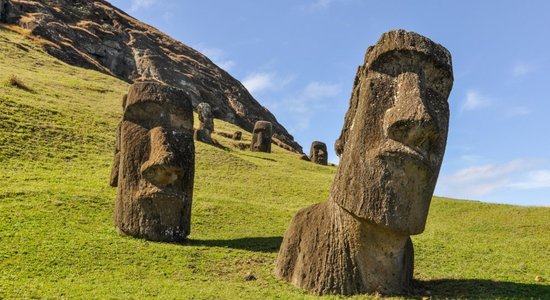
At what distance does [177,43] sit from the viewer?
299 ft

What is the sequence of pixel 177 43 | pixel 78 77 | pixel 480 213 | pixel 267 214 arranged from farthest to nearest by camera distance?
pixel 177 43 → pixel 78 77 → pixel 480 213 → pixel 267 214

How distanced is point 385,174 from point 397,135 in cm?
63

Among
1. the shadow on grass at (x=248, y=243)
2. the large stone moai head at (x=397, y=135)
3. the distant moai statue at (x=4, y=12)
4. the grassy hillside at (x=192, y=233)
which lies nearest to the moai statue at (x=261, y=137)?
the grassy hillside at (x=192, y=233)

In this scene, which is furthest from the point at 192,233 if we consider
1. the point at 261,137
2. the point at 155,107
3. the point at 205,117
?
the point at 261,137

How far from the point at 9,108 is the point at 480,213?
70.6 ft

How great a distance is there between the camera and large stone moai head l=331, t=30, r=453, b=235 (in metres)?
8.62

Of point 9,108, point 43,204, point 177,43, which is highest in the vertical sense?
point 177,43

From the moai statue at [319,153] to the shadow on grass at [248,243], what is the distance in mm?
26558

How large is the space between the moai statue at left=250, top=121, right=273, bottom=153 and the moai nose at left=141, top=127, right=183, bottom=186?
89.6 ft

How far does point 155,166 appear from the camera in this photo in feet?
43.2

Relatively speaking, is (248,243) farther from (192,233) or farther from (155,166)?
(155,166)

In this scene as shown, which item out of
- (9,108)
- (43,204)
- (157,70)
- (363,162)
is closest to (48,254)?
(43,204)

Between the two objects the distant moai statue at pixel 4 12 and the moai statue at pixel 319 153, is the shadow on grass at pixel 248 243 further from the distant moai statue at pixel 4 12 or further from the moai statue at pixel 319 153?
the distant moai statue at pixel 4 12

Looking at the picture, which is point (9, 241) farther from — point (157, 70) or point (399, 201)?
point (157, 70)
